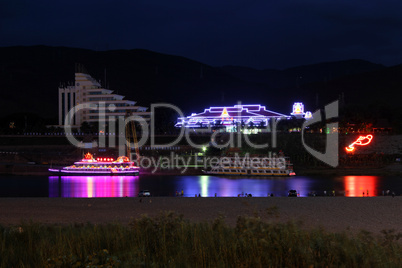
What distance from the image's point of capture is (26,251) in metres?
8.08

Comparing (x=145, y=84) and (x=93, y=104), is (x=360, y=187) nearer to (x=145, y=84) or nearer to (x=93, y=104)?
(x=93, y=104)

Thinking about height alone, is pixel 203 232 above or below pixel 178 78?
below

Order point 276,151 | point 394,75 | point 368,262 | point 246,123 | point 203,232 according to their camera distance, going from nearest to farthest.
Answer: point 368,262 < point 203,232 < point 276,151 < point 246,123 < point 394,75

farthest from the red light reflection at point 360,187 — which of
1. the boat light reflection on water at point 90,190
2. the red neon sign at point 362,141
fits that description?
the red neon sign at point 362,141

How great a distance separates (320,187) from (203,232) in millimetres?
23414

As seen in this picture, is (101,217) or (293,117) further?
(293,117)

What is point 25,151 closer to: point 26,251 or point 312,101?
point 26,251

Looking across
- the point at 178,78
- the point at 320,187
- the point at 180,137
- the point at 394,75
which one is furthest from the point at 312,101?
the point at 320,187

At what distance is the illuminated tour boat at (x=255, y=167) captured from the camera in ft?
135

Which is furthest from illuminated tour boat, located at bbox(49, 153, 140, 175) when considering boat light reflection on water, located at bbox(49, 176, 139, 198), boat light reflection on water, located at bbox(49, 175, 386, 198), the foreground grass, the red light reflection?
the foreground grass

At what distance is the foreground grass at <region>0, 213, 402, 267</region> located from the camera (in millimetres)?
7059

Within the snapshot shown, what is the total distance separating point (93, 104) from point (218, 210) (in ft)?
210

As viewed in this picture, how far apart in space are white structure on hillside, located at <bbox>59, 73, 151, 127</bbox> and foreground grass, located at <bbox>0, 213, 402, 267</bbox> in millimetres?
65016

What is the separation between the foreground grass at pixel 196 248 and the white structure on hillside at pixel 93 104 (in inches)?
2560
